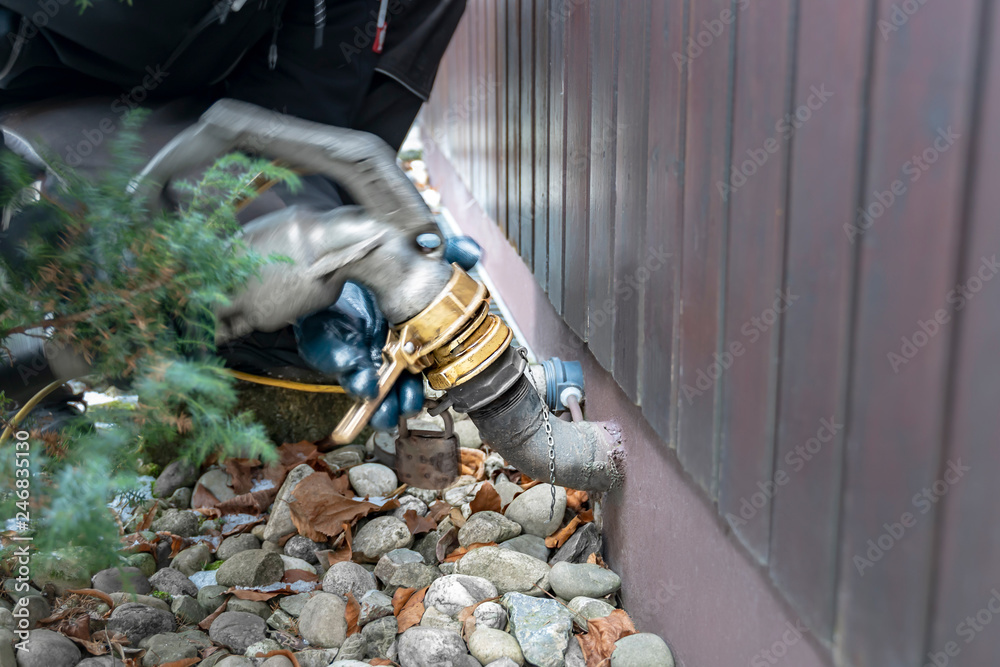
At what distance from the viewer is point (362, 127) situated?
259 centimetres

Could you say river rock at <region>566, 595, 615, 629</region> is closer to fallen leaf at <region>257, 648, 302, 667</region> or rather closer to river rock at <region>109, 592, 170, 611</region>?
fallen leaf at <region>257, 648, 302, 667</region>

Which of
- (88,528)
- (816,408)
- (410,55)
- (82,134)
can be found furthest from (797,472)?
(410,55)

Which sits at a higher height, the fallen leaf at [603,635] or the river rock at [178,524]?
the fallen leaf at [603,635]

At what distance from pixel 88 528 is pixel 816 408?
885mm

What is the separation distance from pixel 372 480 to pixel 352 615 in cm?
77

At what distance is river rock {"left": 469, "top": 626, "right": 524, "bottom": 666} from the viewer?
1.89 m

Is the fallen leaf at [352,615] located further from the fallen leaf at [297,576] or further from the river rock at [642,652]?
the river rock at [642,652]

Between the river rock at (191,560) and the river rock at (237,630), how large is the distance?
37 centimetres

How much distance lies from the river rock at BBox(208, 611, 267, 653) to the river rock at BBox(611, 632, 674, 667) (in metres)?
0.82

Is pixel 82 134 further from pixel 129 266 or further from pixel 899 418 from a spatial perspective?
pixel 899 418

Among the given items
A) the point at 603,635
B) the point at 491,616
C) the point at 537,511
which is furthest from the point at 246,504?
the point at 603,635

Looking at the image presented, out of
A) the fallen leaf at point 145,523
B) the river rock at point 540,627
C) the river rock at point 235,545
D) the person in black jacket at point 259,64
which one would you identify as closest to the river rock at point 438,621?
the river rock at point 540,627

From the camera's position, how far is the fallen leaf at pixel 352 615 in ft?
6.77

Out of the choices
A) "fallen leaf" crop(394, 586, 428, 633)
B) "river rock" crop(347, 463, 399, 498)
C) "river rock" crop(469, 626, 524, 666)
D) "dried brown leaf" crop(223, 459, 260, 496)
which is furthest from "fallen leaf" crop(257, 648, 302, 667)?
"dried brown leaf" crop(223, 459, 260, 496)
